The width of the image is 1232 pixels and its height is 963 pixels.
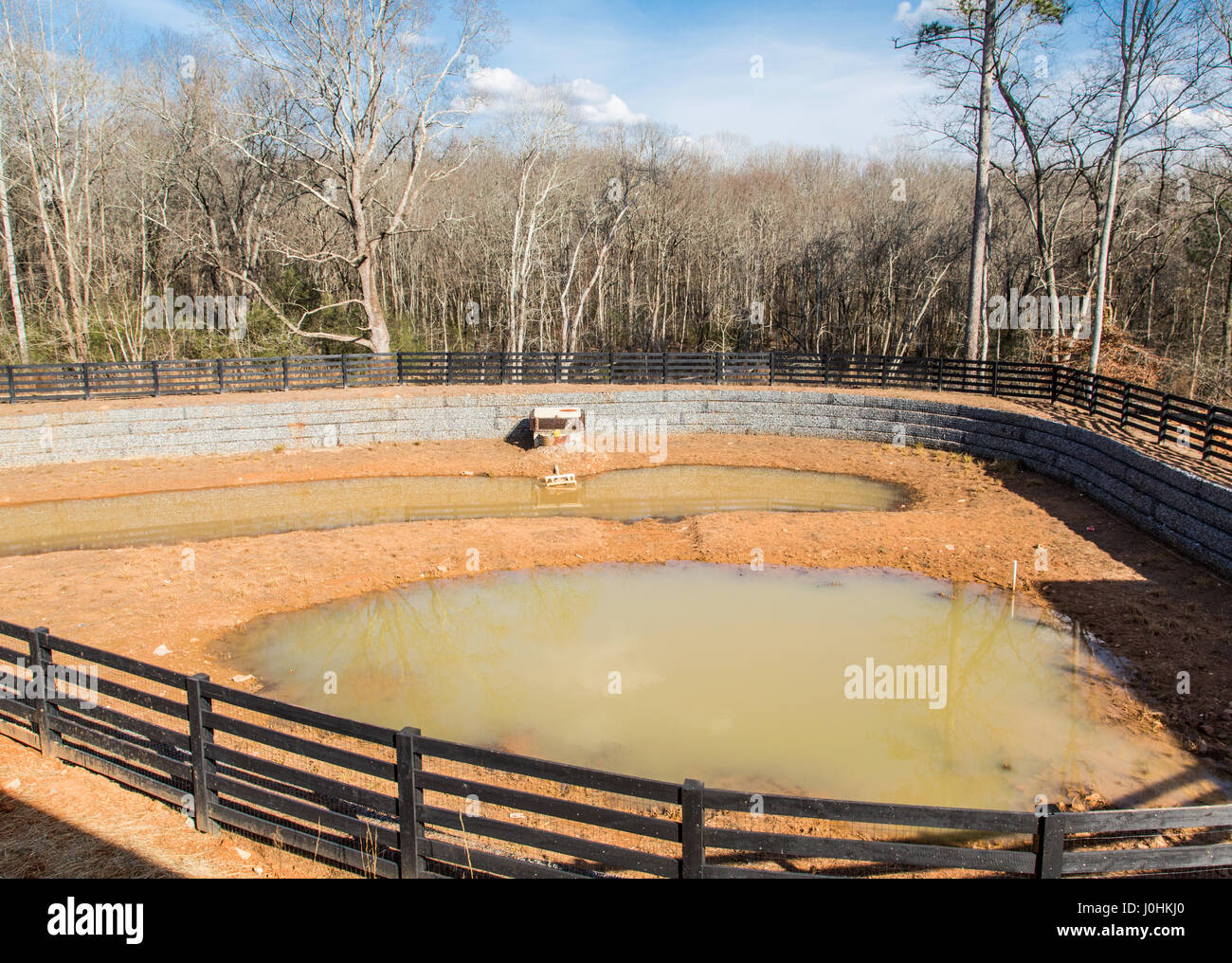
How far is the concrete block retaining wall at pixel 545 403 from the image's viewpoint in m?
18.8

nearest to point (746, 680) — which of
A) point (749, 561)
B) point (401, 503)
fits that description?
point (749, 561)

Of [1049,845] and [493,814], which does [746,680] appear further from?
[1049,845]

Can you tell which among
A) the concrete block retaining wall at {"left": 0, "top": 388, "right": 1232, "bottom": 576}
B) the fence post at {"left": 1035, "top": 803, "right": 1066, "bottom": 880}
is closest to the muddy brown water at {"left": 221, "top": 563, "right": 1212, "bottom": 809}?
the fence post at {"left": 1035, "top": 803, "right": 1066, "bottom": 880}

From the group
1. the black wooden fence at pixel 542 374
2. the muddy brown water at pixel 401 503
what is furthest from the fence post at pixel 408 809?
the black wooden fence at pixel 542 374

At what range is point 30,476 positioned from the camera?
20125 mm

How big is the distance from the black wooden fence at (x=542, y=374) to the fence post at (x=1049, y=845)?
17.7 m

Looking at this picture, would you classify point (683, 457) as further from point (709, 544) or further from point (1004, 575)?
point (1004, 575)

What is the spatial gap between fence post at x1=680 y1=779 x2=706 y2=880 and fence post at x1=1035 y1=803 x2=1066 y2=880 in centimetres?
193

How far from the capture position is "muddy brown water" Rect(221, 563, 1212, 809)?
7.60 metres

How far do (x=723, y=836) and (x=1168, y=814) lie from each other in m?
2.54

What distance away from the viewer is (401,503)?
739 inches

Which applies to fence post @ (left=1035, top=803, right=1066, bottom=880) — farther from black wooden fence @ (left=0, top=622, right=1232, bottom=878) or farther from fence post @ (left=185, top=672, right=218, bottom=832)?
fence post @ (left=185, top=672, right=218, bottom=832)

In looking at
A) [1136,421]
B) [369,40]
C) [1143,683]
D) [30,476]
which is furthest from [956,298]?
[30,476]

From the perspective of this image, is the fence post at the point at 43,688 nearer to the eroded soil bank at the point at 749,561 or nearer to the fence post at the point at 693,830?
the eroded soil bank at the point at 749,561
